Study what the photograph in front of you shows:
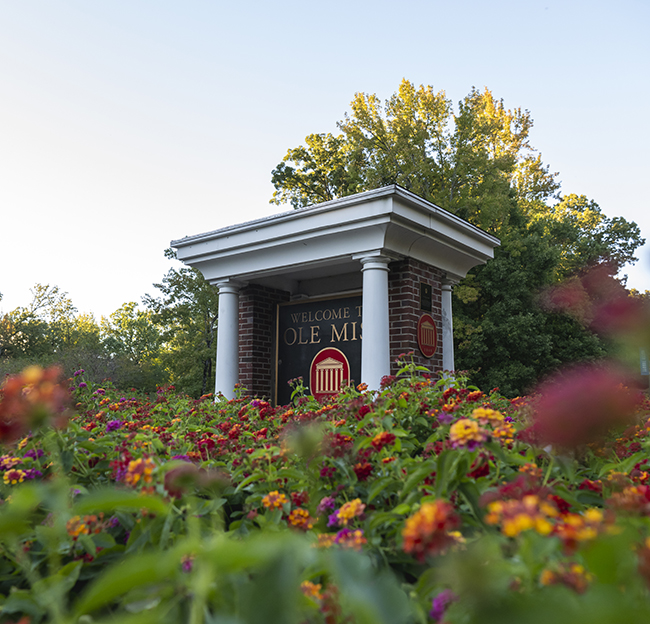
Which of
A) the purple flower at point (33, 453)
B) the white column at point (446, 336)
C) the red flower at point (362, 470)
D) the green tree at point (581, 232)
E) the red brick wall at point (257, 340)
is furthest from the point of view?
the green tree at point (581, 232)

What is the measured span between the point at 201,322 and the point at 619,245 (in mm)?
20390

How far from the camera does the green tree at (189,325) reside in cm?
2344

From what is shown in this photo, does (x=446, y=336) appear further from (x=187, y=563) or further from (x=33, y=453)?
(x=187, y=563)

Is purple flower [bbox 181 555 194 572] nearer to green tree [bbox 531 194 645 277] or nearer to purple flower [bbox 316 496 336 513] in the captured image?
purple flower [bbox 316 496 336 513]

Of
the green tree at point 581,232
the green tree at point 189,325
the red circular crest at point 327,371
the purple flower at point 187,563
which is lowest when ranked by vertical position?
the purple flower at point 187,563

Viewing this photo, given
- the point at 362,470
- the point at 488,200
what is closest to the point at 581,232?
the point at 488,200

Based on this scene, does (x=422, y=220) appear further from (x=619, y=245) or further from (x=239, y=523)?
(x=619, y=245)

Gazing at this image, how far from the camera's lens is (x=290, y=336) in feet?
21.6

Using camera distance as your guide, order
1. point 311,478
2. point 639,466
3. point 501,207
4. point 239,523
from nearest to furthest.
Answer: point 239,523
point 311,478
point 639,466
point 501,207

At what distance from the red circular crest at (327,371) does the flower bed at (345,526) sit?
3.67 m

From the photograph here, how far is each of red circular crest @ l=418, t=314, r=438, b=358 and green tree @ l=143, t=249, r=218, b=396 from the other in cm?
1813

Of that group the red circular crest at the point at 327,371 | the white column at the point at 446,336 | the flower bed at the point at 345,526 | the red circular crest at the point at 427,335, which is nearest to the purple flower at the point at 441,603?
the flower bed at the point at 345,526

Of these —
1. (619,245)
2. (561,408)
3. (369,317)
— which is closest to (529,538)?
(561,408)

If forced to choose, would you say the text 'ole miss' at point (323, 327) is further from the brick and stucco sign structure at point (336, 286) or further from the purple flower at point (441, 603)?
the purple flower at point (441, 603)
